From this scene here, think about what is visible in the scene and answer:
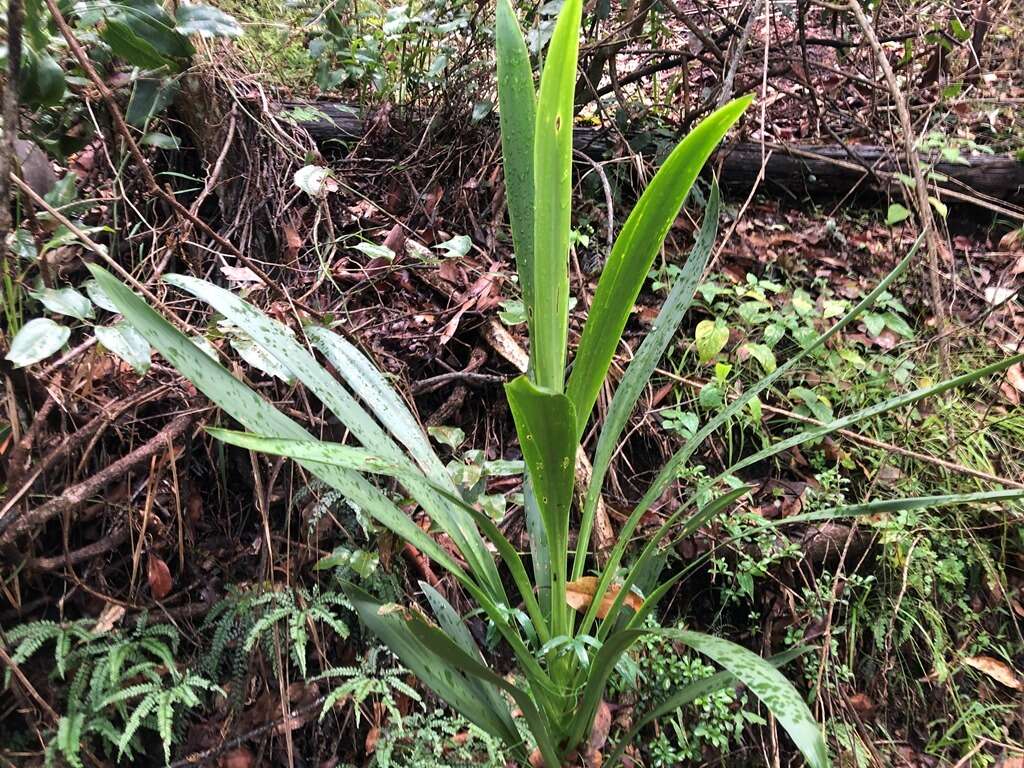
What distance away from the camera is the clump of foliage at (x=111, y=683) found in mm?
981

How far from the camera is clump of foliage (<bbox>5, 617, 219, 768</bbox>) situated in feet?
3.22

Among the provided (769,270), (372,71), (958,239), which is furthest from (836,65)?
(372,71)

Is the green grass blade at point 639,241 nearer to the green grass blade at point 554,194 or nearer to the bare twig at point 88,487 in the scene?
the green grass blade at point 554,194

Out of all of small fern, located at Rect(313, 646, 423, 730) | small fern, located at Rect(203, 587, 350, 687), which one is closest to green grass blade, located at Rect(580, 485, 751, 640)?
small fern, located at Rect(313, 646, 423, 730)

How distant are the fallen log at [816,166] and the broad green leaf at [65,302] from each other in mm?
1050

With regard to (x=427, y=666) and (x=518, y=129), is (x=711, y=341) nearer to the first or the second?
(x=518, y=129)

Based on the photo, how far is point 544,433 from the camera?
2.11ft

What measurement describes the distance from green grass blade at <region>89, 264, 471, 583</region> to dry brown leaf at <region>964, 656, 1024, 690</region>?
42.2 inches

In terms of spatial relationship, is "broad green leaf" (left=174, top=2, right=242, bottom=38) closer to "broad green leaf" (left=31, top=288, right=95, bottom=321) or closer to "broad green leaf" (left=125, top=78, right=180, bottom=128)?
"broad green leaf" (left=125, top=78, right=180, bottom=128)

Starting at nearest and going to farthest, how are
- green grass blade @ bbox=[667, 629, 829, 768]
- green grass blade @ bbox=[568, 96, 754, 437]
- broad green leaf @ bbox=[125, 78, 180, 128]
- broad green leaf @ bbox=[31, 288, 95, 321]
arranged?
1. green grass blade @ bbox=[667, 629, 829, 768]
2. green grass blade @ bbox=[568, 96, 754, 437]
3. broad green leaf @ bbox=[31, 288, 95, 321]
4. broad green leaf @ bbox=[125, 78, 180, 128]

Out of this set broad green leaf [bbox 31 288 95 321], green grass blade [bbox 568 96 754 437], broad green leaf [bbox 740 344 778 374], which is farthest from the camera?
broad green leaf [bbox 740 344 778 374]

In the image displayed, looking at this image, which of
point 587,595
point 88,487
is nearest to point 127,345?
point 88,487

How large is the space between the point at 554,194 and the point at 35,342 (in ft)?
2.56

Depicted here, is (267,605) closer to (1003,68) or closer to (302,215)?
(302,215)
